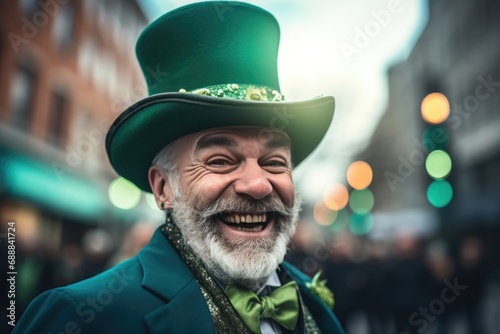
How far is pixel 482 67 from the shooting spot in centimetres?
2259

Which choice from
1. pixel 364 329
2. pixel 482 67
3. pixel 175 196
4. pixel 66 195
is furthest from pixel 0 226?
pixel 482 67

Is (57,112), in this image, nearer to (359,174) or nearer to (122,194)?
(122,194)

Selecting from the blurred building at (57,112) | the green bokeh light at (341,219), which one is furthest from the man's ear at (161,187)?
the green bokeh light at (341,219)

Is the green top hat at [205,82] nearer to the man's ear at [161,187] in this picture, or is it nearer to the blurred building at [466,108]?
the man's ear at [161,187]

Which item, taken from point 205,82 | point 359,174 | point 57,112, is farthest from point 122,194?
point 205,82

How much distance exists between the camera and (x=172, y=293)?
6.18ft

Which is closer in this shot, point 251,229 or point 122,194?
point 251,229

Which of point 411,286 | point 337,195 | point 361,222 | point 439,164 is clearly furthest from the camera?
point 337,195

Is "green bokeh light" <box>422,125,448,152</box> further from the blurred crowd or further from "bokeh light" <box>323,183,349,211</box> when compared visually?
"bokeh light" <box>323,183,349,211</box>

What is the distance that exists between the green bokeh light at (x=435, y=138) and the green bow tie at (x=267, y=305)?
7297 millimetres

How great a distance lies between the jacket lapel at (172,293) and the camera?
1790mm

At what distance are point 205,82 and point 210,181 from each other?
47cm

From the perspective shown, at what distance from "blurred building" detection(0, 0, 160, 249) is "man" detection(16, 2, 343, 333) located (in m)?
8.61

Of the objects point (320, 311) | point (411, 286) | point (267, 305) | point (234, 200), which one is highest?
point (234, 200)
